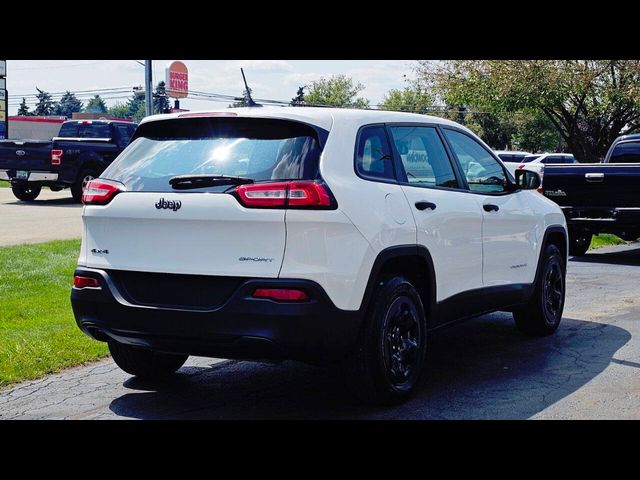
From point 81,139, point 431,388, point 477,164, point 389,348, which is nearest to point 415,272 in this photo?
point 389,348

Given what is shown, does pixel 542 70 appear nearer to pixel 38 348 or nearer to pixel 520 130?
pixel 38 348

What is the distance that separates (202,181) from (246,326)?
889 mm

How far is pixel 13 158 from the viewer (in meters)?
23.4

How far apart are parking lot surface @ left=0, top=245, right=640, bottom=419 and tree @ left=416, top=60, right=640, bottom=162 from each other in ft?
70.9

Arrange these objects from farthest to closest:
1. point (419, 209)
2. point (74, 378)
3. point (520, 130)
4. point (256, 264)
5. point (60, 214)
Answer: point (520, 130) → point (60, 214) → point (74, 378) → point (419, 209) → point (256, 264)

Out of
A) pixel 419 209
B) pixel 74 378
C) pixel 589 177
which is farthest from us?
pixel 589 177

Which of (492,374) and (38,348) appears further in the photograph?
(38,348)

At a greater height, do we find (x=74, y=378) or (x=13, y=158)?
(x=13, y=158)

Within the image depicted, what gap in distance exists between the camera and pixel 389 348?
5828mm

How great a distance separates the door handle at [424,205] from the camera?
242 inches

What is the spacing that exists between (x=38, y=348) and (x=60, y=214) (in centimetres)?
1345

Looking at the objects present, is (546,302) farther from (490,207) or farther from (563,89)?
(563,89)

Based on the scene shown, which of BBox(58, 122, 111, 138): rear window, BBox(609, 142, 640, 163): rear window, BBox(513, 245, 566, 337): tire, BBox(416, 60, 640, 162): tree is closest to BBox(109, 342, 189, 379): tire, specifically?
BBox(513, 245, 566, 337): tire
